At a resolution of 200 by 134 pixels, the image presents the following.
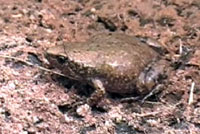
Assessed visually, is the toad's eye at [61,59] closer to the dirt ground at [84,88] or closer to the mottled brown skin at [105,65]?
the mottled brown skin at [105,65]

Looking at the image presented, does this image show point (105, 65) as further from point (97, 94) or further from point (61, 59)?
point (61, 59)

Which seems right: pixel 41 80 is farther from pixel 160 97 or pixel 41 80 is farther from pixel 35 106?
Result: pixel 160 97

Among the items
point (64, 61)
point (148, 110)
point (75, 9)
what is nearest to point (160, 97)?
point (148, 110)

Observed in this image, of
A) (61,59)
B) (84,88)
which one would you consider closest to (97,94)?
(84,88)

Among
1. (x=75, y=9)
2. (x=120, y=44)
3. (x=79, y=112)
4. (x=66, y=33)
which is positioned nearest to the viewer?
(x=79, y=112)

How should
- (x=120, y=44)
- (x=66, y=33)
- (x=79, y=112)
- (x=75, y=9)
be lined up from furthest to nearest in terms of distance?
(x=75, y=9), (x=66, y=33), (x=120, y=44), (x=79, y=112)

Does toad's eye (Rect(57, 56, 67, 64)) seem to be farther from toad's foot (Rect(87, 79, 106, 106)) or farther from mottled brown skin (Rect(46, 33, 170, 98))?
toad's foot (Rect(87, 79, 106, 106))
